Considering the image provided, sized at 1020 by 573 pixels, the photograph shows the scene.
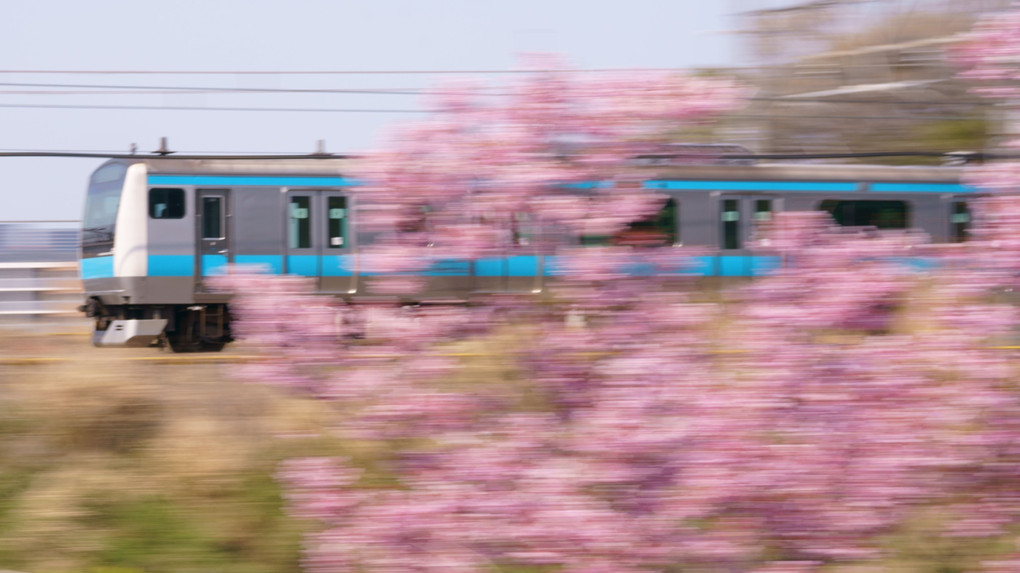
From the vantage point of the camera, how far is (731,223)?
16.9m

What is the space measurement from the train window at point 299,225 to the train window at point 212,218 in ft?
3.23

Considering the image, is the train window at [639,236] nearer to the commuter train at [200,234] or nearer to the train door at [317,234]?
the commuter train at [200,234]

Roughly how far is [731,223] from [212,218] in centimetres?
781

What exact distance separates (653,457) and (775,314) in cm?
62

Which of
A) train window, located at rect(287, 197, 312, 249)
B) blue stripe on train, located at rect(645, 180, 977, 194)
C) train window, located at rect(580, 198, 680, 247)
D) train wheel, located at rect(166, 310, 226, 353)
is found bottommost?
train wheel, located at rect(166, 310, 226, 353)

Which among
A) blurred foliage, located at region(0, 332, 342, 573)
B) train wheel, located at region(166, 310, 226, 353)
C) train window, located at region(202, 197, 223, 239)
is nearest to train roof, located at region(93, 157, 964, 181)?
train window, located at region(202, 197, 223, 239)

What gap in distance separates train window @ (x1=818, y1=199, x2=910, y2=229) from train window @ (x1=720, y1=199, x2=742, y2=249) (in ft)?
4.32

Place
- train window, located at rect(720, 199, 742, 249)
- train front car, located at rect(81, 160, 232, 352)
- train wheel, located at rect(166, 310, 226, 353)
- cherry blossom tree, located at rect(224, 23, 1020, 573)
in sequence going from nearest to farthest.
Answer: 1. cherry blossom tree, located at rect(224, 23, 1020, 573)
2. train front car, located at rect(81, 160, 232, 352)
3. train wheel, located at rect(166, 310, 226, 353)
4. train window, located at rect(720, 199, 742, 249)

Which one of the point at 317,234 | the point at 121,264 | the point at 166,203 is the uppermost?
the point at 166,203

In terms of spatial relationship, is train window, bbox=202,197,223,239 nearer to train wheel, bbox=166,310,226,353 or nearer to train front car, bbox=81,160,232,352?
train front car, bbox=81,160,232,352

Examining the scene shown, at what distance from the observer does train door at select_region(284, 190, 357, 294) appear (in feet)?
51.3

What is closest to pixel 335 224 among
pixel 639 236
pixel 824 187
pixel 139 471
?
pixel 824 187

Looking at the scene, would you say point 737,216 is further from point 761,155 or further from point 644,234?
point 644,234

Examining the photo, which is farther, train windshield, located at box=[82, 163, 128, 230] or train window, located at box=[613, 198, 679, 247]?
train windshield, located at box=[82, 163, 128, 230]
